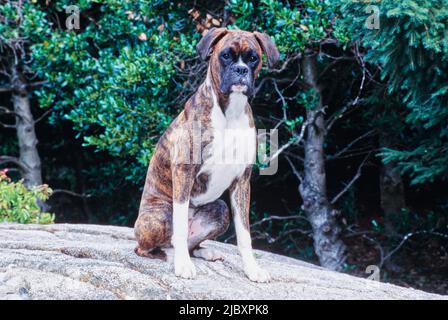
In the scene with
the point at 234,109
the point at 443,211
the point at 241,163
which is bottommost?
the point at 443,211

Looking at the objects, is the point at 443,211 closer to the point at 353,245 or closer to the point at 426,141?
the point at 353,245

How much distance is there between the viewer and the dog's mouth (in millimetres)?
4977

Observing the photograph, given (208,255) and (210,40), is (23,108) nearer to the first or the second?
(208,255)

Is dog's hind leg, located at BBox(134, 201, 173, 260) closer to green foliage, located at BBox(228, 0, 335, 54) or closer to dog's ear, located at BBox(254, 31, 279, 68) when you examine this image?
dog's ear, located at BBox(254, 31, 279, 68)

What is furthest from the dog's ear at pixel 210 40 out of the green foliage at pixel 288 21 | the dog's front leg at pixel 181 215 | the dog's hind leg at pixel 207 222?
the green foliage at pixel 288 21

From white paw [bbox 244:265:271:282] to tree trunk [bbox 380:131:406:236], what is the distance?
4.06m

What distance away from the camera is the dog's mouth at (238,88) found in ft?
16.3

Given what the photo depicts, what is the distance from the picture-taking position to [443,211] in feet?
30.7

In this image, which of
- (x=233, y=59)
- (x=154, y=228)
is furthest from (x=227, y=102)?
(x=154, y=228)

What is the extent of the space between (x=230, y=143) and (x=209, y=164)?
0.71 feet

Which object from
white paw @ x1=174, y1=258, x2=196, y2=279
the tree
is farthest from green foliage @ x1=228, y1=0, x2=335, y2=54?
the tree

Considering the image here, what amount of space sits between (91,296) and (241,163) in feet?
4.66

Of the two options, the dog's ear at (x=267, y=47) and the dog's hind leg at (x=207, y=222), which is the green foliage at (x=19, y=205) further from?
the dog's ear at (x=267, y=47)

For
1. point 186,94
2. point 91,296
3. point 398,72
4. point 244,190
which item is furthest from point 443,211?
point 91,296
